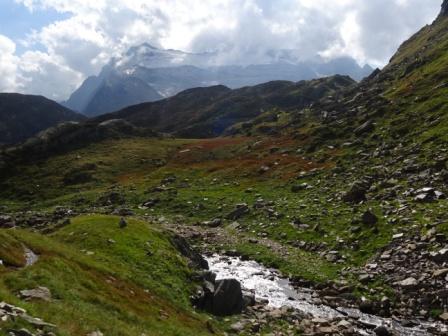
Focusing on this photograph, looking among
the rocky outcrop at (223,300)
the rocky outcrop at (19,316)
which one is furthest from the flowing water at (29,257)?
the rocky outcrop at (19,316)

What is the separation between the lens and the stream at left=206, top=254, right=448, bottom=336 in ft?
103

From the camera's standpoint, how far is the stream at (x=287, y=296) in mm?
31250

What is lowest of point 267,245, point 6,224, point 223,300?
point 223,300

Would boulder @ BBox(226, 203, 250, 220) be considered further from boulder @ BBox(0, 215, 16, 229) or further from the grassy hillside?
boulder @ BBox(0, 215, 16, 229)

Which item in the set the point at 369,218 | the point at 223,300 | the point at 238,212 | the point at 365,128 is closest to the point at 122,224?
the point at 223,300

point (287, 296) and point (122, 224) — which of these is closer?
point (287, 296)

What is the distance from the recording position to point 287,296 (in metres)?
38.7

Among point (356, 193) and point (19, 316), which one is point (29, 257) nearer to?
point (19, 316)

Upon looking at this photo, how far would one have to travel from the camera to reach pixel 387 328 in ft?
102

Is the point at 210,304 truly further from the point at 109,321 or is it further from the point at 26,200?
the point at 26,200

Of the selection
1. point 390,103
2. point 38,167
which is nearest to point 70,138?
point 38,167

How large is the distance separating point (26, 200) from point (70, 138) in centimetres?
4775

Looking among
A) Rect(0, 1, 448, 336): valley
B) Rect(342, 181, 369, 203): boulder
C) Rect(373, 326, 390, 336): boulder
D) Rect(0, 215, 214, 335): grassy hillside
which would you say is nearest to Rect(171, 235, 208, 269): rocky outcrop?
Rect(0, 1, 448, 336): valley

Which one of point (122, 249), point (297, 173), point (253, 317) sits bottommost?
point (253, 317)
